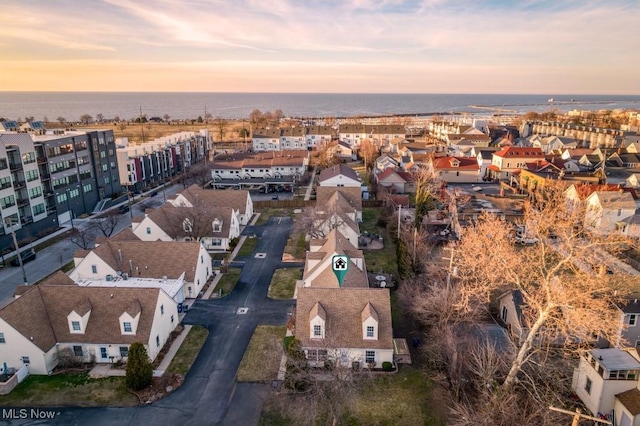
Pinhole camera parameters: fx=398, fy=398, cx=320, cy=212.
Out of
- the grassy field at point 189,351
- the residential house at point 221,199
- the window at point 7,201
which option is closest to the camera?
the grassy field at point 189,351

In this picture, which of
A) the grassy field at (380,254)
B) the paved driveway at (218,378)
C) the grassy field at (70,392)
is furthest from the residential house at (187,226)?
the grassy field at (70,392)

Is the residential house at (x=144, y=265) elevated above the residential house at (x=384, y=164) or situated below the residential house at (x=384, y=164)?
below

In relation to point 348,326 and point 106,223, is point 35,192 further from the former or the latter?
point 348,326

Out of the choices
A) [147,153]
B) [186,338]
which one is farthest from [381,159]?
[186,338]

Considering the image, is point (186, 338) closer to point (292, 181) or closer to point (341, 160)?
point (292, 181)

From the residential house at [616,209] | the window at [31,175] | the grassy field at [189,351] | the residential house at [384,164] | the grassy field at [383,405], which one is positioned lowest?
the grassy field at [383,405]

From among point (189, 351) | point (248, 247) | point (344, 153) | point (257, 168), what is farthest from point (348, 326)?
point (344, 153)

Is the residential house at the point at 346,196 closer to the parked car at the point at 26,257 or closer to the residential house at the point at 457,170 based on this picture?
the residential house at the point at 457,170

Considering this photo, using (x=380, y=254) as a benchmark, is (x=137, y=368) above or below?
above
